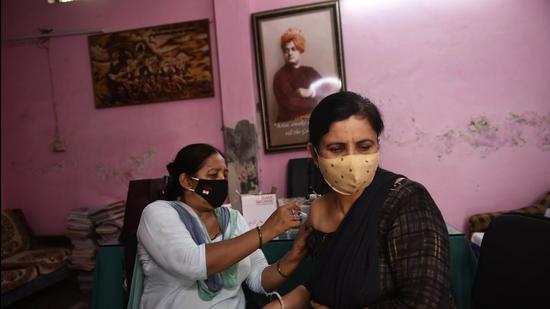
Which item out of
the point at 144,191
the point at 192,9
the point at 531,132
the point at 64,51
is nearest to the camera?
the point at 144,191

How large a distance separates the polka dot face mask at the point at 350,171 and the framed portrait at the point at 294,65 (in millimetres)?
2132

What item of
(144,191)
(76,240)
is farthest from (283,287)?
(76,240)

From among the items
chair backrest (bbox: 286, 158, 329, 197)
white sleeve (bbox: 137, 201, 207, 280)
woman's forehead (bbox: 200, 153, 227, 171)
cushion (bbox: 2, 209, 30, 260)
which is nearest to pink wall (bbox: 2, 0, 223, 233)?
cushion (bbox: 2, 209, 30, 260)

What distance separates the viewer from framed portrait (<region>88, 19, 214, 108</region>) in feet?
10.9

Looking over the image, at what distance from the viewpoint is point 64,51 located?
3.60 m

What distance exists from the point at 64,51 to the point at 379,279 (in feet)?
12.6

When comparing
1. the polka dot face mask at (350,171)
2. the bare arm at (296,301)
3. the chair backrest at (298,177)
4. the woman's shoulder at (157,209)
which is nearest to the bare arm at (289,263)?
the bare arm at (296,301)

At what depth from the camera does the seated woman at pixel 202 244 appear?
4.02ft

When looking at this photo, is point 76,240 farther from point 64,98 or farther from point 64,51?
point 64,51

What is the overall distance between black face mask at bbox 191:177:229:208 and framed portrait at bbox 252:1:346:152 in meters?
1.80

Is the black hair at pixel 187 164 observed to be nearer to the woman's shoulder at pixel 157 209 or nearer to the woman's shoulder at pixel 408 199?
the woman's shoulder at pixel 157 209

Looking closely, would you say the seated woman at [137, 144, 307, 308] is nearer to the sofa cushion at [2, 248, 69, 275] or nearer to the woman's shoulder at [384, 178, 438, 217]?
the woman's shoulder at [384, 178, 438, 217]

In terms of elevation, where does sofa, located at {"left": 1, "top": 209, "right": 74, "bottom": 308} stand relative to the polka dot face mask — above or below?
below

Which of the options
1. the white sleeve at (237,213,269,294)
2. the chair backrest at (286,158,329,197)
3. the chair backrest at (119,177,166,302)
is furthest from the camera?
the chair backrest at (286,158,329,197)
